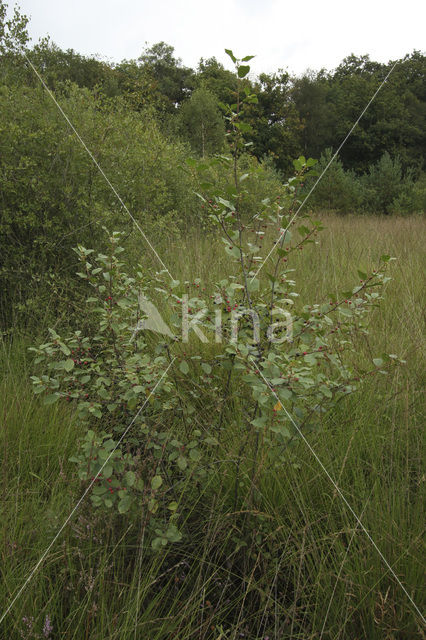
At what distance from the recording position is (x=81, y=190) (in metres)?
3.78

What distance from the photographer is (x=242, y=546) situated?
→ 1.64 m

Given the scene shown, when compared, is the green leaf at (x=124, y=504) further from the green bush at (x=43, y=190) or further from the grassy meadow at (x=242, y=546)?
the green bush at (x=43, y=190)

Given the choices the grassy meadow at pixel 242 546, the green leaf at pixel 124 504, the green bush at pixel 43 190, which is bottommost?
the grassy meadow at pixel 242 546

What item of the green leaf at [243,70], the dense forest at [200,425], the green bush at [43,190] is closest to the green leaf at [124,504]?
the dense forest at [200,425]

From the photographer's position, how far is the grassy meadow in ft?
4.32

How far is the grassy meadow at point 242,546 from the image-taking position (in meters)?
1.32

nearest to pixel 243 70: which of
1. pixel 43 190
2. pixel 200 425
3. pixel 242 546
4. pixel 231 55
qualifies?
pixel 231 55

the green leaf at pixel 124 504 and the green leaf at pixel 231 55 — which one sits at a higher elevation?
the green leaf at pixel 231 55

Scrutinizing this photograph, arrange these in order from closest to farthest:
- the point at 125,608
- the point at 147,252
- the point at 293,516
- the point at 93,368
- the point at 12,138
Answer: the point at 125,608, the point at 293,516, the point at 93,368, the point at 12,138, the point at 147,252

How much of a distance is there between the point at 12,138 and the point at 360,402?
11.3ft

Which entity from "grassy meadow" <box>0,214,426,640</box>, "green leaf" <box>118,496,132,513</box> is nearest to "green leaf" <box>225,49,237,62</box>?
"grassy meadow" <box>0,214,426,640</box>

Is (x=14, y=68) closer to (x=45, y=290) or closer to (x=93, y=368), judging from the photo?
(x=45, y=290)

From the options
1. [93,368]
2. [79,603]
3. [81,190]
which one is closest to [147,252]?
[81,190]

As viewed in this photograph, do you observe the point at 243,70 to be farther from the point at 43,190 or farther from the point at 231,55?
the point at 43,190
